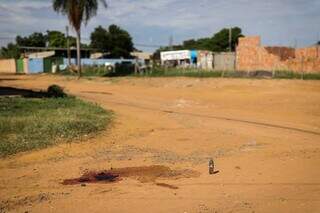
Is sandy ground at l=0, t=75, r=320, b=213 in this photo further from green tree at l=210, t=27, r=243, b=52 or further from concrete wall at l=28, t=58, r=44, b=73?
green tree at l=210, t=27, r=243, b=52

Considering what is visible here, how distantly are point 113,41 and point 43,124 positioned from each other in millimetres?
67350

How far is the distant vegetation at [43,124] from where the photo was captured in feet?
38.0

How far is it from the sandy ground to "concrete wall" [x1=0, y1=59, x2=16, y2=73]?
2110 inches

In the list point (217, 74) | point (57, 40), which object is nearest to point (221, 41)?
point (57, 40)

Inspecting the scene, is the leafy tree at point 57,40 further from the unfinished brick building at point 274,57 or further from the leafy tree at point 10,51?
the unfinished brick building at point 274,57

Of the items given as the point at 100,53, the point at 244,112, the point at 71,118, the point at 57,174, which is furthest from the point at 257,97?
the point at 100,53

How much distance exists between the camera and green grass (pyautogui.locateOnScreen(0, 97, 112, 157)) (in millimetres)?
11562

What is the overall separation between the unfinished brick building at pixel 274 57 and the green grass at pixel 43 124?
76.2ft

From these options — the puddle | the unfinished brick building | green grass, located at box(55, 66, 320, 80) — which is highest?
the unfinished brick building

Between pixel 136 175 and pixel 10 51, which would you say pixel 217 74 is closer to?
pixel 136 175

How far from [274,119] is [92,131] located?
6.67m

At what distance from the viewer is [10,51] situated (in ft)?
266

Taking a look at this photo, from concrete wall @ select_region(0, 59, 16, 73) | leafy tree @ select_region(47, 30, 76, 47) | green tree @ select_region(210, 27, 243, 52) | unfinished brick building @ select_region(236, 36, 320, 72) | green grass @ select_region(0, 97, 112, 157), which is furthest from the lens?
leafy tree @ select_region(47, 30, 76, 47)

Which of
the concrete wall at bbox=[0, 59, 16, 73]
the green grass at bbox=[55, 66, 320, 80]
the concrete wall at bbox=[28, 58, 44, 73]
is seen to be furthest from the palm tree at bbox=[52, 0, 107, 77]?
the concrete wall at bbox=[0, 59, 16, 73]
